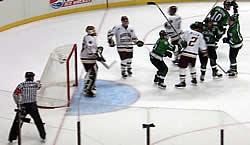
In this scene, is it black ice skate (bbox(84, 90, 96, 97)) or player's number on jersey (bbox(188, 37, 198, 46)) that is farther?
player's number on jersey (bbox(188, 37, 198, 46))

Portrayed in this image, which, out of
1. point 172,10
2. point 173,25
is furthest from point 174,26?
point 172,10

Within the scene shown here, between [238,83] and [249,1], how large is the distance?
7.04 m

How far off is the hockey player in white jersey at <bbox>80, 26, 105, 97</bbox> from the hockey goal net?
22 cm

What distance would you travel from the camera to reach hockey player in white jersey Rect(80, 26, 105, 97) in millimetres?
9625

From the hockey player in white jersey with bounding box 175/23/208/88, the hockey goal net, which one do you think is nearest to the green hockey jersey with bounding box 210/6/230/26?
the hockey player in white jersey with bounding box 175/23/208/88

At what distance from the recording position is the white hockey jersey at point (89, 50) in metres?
9.61

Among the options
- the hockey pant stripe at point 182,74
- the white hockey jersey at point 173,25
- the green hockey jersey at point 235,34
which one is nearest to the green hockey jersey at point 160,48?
the hockey pant stripe at point 182,74

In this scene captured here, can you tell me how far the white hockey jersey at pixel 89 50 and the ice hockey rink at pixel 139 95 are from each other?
0.71 metres

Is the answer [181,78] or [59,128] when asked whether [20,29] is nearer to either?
[181,78]

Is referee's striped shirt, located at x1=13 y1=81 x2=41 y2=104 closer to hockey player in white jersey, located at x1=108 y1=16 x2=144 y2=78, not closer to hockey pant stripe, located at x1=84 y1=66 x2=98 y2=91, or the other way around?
hockey pant stripe, located at x1=84 y1=66 x2=98 y2=91

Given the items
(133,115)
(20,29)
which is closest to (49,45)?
(20,29)

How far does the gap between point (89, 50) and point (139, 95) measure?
42.7 inches

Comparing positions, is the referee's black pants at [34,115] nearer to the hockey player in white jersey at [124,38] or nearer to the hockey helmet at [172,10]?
the hockey player in white jersey at [124,38]

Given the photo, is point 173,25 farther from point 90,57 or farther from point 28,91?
point 28,91
